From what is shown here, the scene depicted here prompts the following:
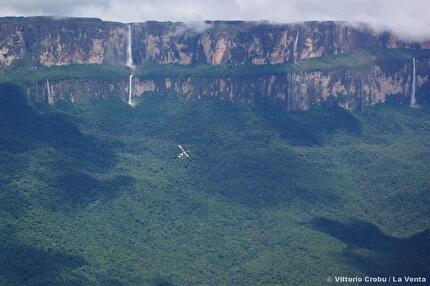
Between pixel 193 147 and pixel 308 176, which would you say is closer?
pixel 308 176

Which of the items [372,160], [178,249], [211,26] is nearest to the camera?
[178,249]

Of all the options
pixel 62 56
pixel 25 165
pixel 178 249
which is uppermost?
pixel 62 56

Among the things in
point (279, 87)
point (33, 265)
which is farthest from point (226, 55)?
point (33, 265)

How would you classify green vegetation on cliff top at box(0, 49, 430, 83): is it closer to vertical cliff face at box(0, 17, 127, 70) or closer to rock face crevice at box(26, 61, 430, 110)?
rock face crevice at box(26, 61, 430, 110)

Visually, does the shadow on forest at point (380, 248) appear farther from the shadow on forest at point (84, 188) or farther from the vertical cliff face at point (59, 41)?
the vertical cliff face at point (59, 41)

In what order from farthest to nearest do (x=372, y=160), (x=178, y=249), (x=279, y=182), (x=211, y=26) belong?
(x=211, y=26) → (x=372, y=160) → (x=279, y=182) → (x=178, y=249)

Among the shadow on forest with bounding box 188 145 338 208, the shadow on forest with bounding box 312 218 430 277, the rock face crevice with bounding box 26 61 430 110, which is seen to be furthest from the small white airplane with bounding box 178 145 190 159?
the shadow on forest with bounding box 312 218 430 277

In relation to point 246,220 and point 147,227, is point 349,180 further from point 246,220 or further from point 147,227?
point 147,227

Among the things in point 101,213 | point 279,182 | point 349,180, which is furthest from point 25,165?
point 349,180
